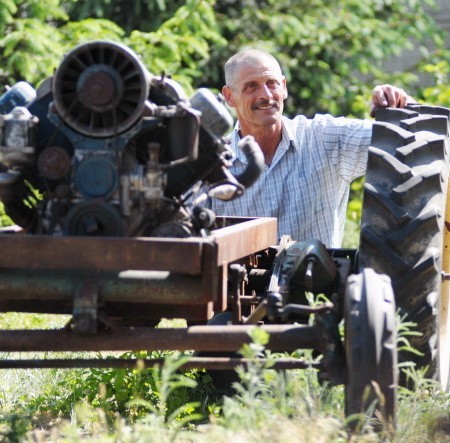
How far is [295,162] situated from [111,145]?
234 centimetres

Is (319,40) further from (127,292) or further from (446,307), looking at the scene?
(127,292)

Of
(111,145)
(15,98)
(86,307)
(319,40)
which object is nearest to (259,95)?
(15,98)

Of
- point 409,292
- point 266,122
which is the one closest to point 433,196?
point 409,292

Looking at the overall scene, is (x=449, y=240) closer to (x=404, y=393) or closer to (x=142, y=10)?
(x=404, y=393)

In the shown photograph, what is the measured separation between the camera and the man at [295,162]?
705 centimetres

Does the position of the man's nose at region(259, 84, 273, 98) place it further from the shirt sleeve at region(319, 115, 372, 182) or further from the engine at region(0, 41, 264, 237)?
the engine at region(0, 41, 264, 237)

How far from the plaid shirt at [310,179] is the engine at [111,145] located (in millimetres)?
1803

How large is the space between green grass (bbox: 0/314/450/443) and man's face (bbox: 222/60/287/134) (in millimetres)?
1448

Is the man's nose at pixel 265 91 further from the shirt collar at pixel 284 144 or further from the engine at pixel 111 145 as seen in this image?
the engine at pixel 111 145

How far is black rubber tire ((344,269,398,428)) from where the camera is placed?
4.62m

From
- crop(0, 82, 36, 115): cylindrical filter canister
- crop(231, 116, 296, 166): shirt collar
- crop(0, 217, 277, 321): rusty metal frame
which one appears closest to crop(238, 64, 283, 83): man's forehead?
crop(231, 116, 296, 166): shirt collar

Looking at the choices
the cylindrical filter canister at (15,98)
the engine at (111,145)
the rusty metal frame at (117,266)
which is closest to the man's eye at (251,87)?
the engine at (111,145)

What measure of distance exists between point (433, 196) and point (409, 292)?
18.5 inches

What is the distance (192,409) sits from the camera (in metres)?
6.05
